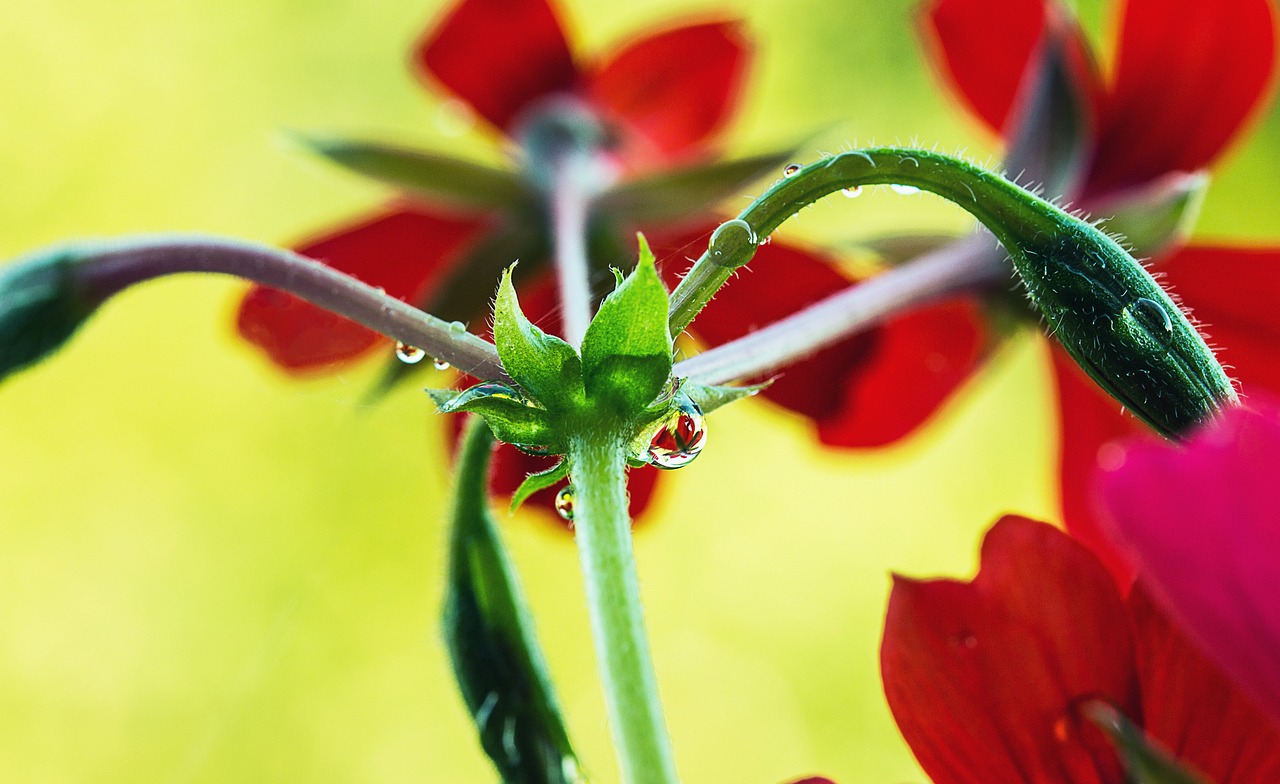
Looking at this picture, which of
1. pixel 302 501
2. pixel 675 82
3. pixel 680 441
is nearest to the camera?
pixel 680 441

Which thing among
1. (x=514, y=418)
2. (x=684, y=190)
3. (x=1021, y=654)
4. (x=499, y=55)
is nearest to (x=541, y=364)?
(x=514, y=418)

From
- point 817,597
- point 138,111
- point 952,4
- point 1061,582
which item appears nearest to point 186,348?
point 138,111

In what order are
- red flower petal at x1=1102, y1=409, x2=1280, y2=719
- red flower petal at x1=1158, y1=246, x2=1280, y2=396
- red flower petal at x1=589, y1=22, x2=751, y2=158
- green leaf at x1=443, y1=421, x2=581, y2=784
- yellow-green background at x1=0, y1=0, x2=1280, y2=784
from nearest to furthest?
red flower petal at x1=1102, y1=409, x2=1280, y2=719 < green leaf at x1=443, y1=421, x2=581, y2=784 < red flower petal at x1=1158, y1=246, x2=1280, y2=396 < red flower petal at x1=589, y1=22, x2=751, y2=158 < yellow-green background at x1=0, y1=0, x2=1280, y2=784

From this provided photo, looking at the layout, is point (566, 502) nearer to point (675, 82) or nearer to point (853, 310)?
point (853, 310)

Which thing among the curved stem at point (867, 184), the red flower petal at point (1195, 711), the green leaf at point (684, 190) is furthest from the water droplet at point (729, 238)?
the green leaf at point (684, 190)

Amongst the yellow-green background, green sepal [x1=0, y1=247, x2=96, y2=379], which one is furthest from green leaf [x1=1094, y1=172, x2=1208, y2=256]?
the yellow-green background

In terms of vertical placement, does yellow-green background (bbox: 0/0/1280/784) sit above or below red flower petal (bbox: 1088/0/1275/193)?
above

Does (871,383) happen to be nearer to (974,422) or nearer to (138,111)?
(974,422)

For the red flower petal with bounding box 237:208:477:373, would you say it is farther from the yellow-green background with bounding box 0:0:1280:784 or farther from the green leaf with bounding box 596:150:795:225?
the yellow-green background with bounding box 0:0:1280:784
